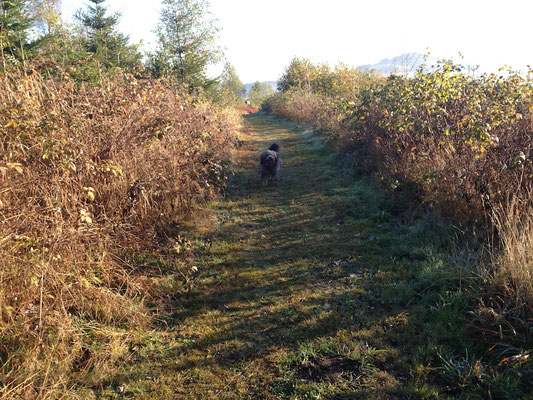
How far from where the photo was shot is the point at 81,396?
2260mm

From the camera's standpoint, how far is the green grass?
2389mm

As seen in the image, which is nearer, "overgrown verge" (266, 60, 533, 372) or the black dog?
"overgrown verge" (266, 60, 533, 372)

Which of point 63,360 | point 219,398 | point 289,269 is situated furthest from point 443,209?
point 63,360

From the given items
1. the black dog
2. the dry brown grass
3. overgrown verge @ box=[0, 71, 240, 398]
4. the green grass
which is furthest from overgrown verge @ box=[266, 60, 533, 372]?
overgrown verge @ box=[0, 71, 240, 398]

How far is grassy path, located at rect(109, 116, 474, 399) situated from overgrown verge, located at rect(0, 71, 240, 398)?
1.29 ft

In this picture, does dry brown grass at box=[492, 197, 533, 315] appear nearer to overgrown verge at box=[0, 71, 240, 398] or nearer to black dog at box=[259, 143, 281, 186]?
overgrown verge at box=[0, 71, 240, 398]

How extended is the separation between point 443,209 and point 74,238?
4.82 meters

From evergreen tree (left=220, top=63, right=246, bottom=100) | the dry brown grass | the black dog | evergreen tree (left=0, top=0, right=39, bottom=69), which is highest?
evergreen tree (left=220, top=63, right=246, bottom=100)

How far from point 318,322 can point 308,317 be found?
127mm

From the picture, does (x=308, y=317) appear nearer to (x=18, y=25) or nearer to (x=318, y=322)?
(x=318, y=322)

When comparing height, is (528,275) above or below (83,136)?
below

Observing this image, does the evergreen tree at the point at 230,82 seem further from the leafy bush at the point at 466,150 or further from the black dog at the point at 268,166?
the leafy bush at the point at 466,150

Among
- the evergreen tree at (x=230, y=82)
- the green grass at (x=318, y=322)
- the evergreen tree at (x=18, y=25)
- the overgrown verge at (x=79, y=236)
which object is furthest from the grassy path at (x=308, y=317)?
the evergreen tree at (x=230, y=82)

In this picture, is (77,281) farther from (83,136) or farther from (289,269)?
(289,269)
